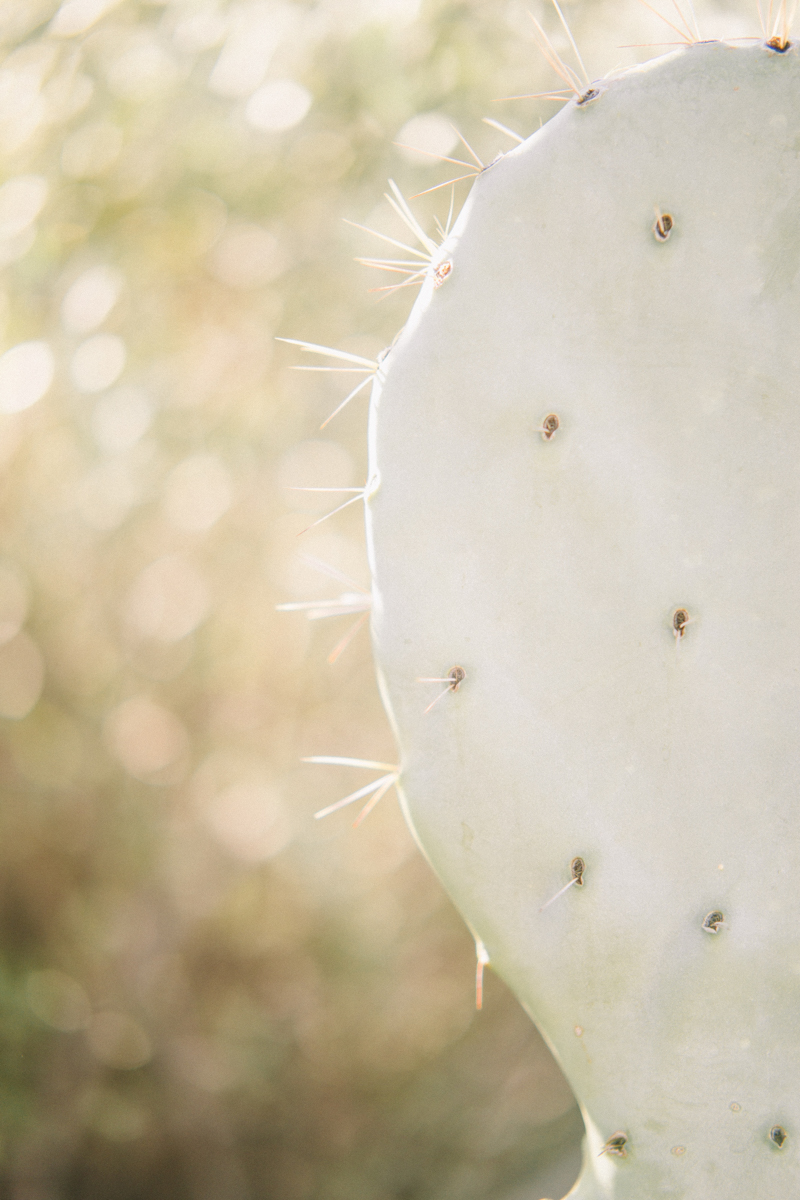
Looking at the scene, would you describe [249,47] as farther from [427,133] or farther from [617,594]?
[617,594]

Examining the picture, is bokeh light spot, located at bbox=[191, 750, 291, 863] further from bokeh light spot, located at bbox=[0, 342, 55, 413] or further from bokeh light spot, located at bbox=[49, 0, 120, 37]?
bokeh light spot, located at bbox=[49, 0, 120, 37]

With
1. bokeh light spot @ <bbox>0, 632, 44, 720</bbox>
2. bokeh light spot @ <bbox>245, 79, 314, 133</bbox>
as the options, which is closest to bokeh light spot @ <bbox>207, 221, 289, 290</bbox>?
bokeh light spot @ <bbox>245, 79, 314, 133</bbox>

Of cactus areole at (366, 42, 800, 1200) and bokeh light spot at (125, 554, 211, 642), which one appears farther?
bokeh light spot at (125, 554, 211, 642)

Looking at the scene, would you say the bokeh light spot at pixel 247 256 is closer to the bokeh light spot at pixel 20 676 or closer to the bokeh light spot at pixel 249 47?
the bokeh light spot at pixel 249 47

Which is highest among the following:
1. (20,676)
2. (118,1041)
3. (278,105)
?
(278,105)

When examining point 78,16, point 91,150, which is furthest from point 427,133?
point 78,16

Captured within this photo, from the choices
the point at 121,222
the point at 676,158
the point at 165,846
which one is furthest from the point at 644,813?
the point at 121,222

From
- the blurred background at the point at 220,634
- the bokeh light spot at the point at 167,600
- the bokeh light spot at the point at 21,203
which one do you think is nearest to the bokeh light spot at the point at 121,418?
the blurred background at the point at 220,634
